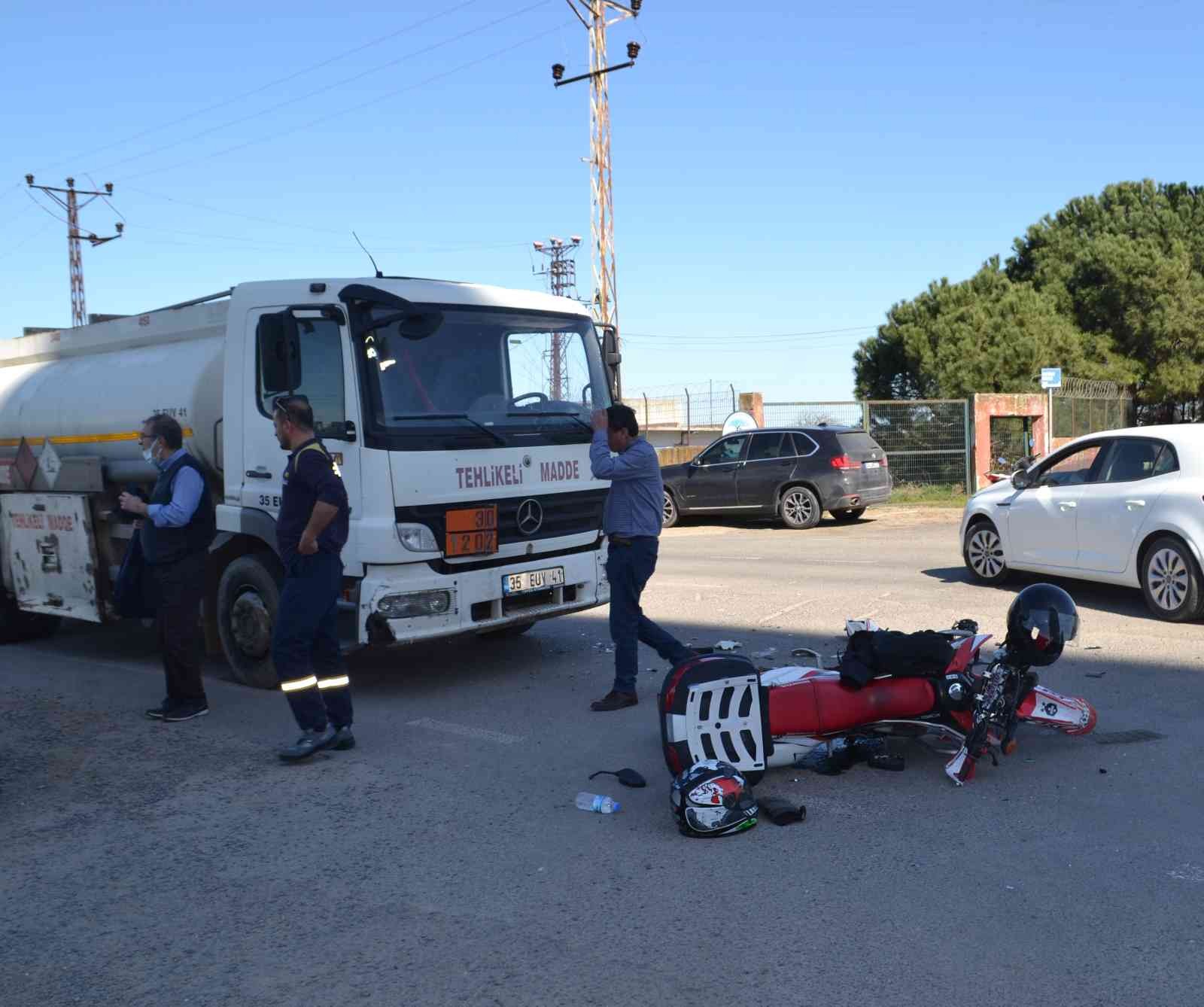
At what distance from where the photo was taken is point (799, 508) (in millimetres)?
19266

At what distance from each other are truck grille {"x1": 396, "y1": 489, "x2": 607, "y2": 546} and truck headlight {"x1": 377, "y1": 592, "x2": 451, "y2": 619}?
362 mm

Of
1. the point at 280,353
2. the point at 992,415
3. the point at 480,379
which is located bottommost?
the point at 992,415

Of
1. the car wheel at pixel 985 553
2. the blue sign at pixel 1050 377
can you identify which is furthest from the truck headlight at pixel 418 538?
the blue sign at pixel 1050 377

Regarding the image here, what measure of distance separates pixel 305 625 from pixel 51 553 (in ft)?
13.5

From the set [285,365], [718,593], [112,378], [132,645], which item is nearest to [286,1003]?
[285,365]

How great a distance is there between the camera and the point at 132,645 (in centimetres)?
1017

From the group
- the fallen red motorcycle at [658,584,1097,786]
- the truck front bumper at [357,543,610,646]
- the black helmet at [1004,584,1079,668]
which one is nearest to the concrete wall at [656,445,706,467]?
the truck front bumper at [357,543,610,646]

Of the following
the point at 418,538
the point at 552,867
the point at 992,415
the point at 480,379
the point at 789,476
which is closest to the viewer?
the point at 552,867

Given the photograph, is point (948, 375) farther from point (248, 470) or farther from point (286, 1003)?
point (286, 1003)

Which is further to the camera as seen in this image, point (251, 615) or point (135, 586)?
point (251, 615)

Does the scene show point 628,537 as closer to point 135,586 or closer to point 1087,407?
point 135,586

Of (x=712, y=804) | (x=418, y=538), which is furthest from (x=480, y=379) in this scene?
(x=712, y=804)

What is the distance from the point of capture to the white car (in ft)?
29.4

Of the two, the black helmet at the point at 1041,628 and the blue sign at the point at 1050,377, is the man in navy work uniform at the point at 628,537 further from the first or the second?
the blue sign at the point at 1050,377
